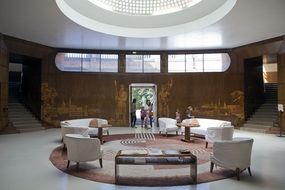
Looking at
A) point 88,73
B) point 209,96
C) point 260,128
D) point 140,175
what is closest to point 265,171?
point 140,175

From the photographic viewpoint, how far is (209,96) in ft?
44.8

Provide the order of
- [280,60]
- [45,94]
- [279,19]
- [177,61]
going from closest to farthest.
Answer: [279,19] < [280,60] < [45,94] < [177,61]

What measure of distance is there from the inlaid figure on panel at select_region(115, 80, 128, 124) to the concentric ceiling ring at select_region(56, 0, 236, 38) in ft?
12.9

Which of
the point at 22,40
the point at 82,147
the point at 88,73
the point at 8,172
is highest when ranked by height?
the point at 22,40

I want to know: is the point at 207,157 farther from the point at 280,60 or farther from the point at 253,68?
the point at 253,68

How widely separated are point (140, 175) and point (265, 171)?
2.71 m

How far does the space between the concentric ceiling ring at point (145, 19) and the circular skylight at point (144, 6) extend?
0.14 meters

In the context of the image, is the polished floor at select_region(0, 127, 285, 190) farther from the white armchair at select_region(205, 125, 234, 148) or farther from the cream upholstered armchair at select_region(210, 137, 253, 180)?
the white armchair at select_region(205, 125, 234, 148)

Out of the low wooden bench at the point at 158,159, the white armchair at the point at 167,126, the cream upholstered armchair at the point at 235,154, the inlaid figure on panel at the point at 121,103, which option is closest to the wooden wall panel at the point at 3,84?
the inlaid figure on panel at the point at 121,103

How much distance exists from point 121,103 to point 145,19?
506cm

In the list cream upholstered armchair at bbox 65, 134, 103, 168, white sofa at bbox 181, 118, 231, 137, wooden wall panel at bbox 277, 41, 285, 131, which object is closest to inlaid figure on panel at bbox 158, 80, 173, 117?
white sofa at bbox 181, 118, 231, 137

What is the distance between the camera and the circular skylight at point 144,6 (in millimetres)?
9680

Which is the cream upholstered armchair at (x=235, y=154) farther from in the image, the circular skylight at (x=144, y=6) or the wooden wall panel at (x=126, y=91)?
the wooden wall panel at (x=126, y=91)

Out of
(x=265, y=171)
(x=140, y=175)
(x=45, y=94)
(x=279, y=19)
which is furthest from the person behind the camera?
(x=45, y=94)
